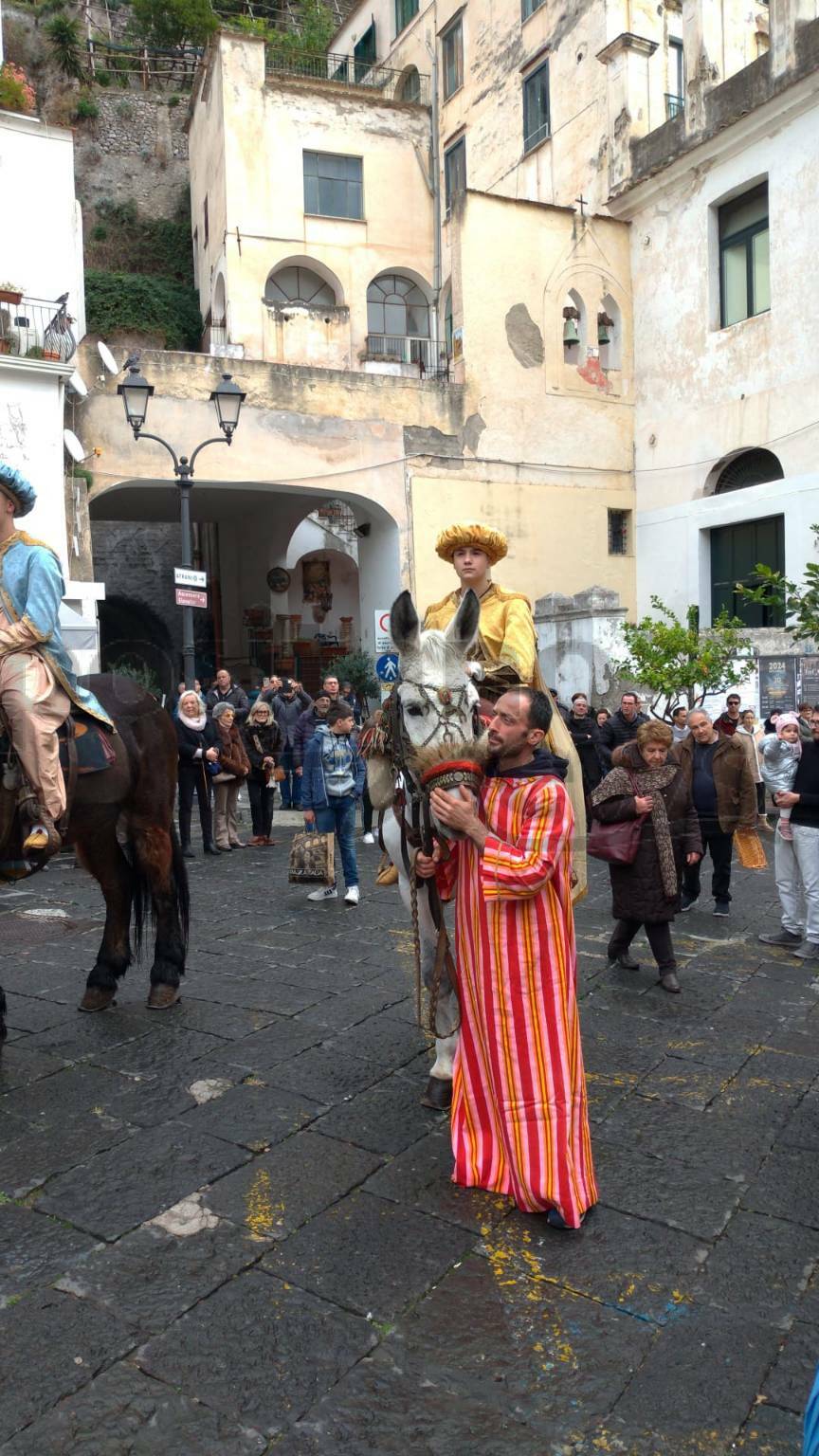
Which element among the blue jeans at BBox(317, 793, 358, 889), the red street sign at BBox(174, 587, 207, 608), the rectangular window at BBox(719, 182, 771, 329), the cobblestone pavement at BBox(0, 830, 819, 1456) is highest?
the rectangular window at BBox(719, 182, 771, 329)

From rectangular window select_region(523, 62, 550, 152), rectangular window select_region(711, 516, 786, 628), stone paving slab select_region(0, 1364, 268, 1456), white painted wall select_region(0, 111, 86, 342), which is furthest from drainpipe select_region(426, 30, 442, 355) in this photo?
stone paving slab select_region(0, 1364, 268, 1456)

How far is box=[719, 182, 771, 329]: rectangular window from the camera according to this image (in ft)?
63.2

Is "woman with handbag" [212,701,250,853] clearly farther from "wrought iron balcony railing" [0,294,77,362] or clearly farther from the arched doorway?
the arched doorway

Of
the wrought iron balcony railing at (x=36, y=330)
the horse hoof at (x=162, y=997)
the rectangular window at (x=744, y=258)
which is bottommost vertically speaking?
the horse hoof at (x=162, y=997)

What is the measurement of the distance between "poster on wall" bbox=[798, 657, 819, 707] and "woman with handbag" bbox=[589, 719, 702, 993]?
932 centimetres

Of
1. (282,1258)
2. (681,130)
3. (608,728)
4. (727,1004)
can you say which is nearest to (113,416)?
(608,728)

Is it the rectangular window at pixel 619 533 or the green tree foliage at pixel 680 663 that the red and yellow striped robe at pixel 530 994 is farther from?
the rectangular window at pixel 619 533

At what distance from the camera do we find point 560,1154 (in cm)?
310

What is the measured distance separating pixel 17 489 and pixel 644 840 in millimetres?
3906

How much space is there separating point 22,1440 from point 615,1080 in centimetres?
269

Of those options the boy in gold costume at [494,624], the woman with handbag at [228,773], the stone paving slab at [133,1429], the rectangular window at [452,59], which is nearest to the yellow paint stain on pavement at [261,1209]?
the stone paving slab at [133,1429]

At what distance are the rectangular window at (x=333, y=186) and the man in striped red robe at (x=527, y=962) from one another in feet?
82.9

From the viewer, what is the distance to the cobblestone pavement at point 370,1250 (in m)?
2.37

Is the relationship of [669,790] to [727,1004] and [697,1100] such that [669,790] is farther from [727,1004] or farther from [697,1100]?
[697,1100]
